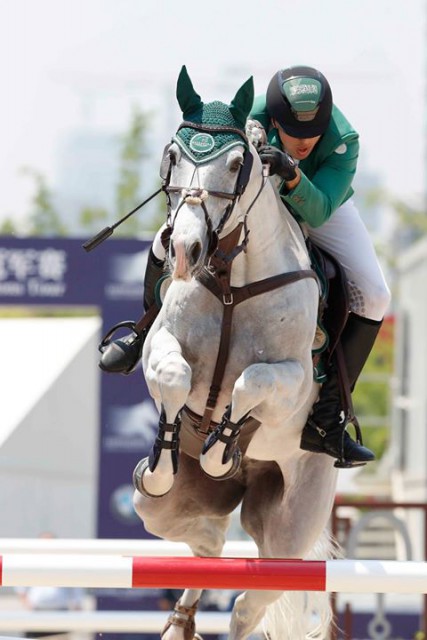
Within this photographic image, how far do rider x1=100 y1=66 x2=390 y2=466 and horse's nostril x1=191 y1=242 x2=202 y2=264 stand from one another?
709mm

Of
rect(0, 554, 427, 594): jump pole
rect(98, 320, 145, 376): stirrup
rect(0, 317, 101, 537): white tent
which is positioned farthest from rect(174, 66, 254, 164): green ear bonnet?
rect(0, 317, 101, 537): white tent

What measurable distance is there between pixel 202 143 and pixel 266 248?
28.7 inches

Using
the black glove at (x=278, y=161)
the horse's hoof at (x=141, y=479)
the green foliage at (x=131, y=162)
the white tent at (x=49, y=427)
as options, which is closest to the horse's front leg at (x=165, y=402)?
the horse's hoof at (x=141, y=479)

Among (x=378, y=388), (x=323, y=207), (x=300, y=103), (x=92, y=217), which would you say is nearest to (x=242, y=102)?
(x=300, y=103)

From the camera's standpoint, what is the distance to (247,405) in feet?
16.8

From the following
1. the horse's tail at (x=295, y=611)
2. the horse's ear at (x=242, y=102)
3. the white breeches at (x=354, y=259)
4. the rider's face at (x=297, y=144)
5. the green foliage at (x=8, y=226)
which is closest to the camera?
the horse's ear at (x=242, y=102)

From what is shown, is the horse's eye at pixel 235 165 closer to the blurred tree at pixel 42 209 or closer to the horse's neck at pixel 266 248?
the horse's neck at pixel 266 248

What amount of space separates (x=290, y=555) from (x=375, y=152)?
29.6 meters

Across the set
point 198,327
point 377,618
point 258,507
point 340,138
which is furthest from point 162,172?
point 377,618

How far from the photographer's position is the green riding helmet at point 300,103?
5559 mm

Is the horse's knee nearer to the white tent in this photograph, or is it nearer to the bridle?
the bridle

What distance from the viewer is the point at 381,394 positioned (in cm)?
3862

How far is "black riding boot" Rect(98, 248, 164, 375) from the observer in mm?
5992

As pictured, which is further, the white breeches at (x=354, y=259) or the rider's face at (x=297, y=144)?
the white breeches at (x=354, y=259)
